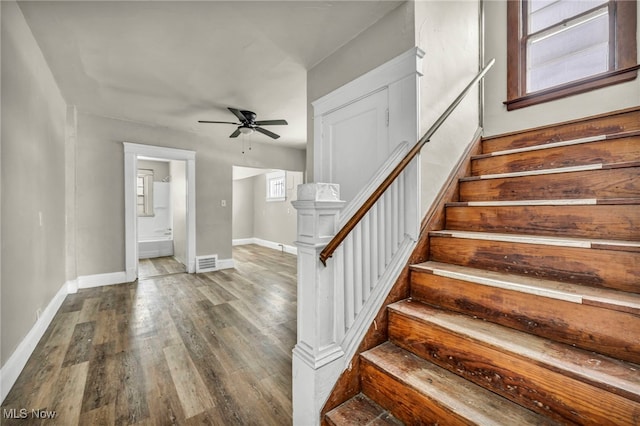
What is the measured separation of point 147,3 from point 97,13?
42cm

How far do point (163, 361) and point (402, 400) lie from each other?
179cm

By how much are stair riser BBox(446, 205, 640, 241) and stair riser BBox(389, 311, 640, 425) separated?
86 centimetres

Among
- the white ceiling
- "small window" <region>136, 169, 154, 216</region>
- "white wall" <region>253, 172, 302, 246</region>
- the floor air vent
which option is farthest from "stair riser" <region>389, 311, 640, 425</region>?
"small window" <region>136, 169, 154, 216</region>

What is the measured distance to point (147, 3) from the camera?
1895 millimetres

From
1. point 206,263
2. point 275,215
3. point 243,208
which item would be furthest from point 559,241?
point 243,208

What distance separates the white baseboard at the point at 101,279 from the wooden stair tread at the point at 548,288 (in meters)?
4.47

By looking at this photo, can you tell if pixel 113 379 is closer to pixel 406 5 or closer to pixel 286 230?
pixel 406 5

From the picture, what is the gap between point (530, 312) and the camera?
1.26 m

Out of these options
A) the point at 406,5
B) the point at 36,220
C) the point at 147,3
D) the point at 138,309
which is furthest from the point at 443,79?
the point at 138,309

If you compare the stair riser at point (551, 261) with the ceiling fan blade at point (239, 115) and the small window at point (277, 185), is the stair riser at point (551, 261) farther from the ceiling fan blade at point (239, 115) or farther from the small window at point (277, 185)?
the small window at point (277, 185)

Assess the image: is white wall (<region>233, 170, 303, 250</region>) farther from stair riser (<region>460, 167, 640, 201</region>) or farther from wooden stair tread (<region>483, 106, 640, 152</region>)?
stair riser (<region>460, 167, 640, 201</region>)

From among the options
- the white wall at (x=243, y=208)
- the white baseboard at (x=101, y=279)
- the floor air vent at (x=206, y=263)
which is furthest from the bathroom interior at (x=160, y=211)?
the white wall at (x=243, y=208)

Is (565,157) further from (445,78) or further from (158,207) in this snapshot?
(158,207)

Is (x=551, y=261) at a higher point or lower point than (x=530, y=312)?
higher
